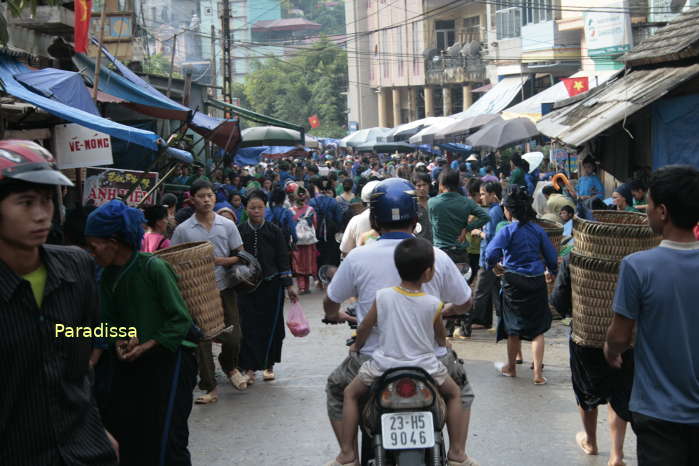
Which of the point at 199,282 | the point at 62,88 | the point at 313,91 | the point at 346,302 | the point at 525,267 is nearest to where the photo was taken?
the point at 199,282

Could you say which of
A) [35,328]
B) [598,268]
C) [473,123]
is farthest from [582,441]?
[473,123]

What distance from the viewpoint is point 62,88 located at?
9.89m

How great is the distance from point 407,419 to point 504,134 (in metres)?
17.6

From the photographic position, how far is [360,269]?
15.3ft

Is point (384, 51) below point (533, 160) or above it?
above

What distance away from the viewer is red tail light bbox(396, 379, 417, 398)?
4.24 m

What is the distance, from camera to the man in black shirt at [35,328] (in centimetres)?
305

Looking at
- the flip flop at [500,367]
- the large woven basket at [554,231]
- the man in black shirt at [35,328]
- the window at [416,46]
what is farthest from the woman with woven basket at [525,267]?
the window at [416,46]

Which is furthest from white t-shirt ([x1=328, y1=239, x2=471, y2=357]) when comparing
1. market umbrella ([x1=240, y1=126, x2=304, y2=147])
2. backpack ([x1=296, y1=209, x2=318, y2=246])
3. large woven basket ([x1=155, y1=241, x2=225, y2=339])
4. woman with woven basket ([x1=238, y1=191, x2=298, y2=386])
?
market umbrella ([x1=240, y1=126, x2=304, y2=147])

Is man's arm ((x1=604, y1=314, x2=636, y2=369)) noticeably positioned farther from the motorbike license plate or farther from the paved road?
the paved road

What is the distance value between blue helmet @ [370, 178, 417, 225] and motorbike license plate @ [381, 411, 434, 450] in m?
1.07

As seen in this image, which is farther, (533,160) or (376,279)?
(533,160)

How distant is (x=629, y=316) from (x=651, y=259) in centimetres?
25

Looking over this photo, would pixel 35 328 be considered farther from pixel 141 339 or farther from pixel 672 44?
pixel 672 44
